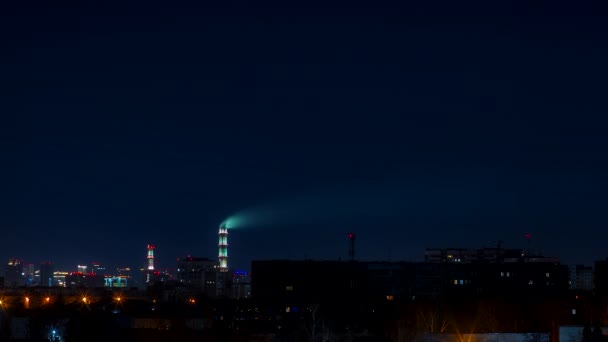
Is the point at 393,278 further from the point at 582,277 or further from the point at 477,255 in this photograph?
the point at 582,277

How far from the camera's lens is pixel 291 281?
47.2 meters

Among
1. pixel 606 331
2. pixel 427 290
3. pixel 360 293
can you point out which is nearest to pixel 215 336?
pixel 606 331

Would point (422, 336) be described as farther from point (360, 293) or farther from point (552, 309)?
point (360, 293)

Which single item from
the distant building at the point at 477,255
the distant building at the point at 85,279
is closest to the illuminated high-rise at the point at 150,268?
the distant building at the point at 85,279

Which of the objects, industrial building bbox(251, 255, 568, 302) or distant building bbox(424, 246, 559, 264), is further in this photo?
distant building bbox(424, 246, 559, 264)

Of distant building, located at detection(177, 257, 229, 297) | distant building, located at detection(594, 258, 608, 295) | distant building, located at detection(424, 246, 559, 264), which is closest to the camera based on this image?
distant building, located at detection(594, 258, 608, 295)

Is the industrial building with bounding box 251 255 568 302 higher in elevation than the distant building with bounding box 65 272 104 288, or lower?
higher

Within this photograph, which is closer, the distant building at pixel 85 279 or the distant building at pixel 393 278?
the distant building at pixel 393 278

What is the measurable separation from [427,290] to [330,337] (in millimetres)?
28420

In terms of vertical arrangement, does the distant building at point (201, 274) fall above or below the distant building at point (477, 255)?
below

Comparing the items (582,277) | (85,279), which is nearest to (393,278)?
(582,277)

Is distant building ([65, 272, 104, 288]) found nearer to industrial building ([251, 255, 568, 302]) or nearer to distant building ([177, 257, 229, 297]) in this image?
distant building ([177, 257, 229, 297])

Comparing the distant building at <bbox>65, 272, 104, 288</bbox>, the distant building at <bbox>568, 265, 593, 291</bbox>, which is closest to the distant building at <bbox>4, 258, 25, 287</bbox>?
the distant building at <bbox>65, 272, 104, 288</bbox>

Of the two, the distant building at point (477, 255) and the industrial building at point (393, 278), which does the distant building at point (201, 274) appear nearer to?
the distant building at point (477, 255)
